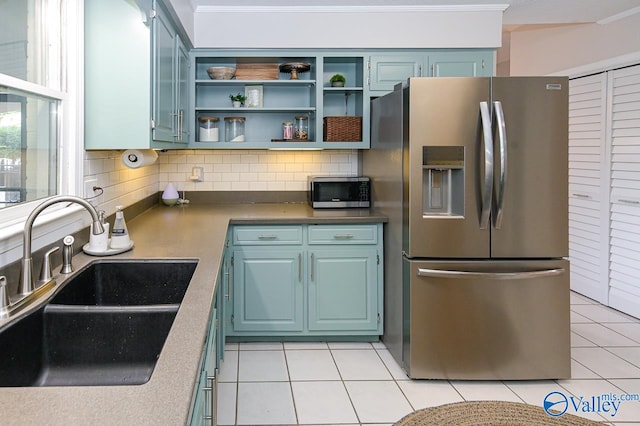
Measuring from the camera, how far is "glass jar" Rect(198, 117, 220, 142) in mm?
3674

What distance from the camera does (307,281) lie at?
3303 mm

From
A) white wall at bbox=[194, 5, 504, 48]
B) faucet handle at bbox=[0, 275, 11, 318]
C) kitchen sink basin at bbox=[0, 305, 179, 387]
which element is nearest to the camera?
faucet handle at bbox=[0, 275, 11, 318]

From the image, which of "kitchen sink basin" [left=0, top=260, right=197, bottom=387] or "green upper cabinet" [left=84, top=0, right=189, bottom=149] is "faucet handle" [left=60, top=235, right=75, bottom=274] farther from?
"green upper cabinet" [left=84, top=0, right=189, bottom=149]

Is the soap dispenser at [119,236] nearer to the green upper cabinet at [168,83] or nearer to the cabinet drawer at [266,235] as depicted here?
the green upper cabinet at [168,83]

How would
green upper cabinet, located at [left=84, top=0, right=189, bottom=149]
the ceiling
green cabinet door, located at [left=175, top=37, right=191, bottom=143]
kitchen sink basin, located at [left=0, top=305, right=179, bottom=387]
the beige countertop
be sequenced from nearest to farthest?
the beige countertop
kitchen sink basin, located at [left=0, top=305, right=179, bottom=387]
green upper cabinet, located at [left=84, top=0, right=189, bottom=149]
green cabinet door, located at [left=175, top=37, right=191, bottom=143]
the ceiling

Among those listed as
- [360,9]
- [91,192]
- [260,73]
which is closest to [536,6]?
[360,9]

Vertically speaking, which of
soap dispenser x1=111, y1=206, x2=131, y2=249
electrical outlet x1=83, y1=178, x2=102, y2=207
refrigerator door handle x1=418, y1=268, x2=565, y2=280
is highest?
electrical outlet x1=83, y1=178, x2=102, y2=207

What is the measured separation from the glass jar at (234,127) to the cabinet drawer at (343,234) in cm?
104

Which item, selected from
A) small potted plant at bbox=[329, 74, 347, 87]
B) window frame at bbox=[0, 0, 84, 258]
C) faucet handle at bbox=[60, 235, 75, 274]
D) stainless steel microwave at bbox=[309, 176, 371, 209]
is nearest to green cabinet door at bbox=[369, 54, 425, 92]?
small potted plant at bbox=[329, 74, 347, 87]

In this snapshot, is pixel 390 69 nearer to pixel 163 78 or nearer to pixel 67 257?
pixel 163 78

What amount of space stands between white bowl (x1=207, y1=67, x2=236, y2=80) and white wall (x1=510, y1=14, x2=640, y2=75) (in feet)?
9.71

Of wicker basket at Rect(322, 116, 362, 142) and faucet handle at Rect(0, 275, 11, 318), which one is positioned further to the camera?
wicker basket at Rect(322, 116, 362, 142)

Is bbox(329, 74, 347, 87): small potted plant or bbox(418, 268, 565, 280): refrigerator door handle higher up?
bbox(329, 74, 347, 87): small potted plant

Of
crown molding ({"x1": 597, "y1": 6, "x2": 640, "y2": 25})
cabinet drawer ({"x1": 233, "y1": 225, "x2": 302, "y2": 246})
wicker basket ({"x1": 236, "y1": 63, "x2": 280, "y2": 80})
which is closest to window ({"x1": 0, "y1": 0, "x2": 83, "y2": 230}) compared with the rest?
cabinet drawer ({"x1": 233, "y1": 225, "x2": 302, "y2": 246})
